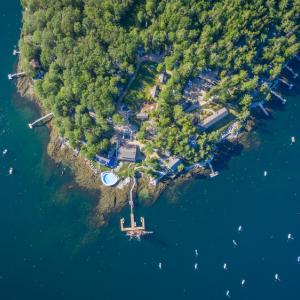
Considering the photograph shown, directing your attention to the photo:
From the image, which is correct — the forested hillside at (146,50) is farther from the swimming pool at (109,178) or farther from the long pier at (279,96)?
the swimming pool at (109,178)

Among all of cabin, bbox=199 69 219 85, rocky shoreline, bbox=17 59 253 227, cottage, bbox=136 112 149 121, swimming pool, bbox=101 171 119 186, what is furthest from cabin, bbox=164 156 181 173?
cabin, bbox=199 69 219 85

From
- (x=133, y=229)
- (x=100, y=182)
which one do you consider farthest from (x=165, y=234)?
(x=100, y=182)

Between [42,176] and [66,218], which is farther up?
[42,176]

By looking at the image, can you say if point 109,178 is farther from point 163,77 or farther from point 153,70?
point 153,70

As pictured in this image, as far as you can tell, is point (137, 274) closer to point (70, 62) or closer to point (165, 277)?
point (165, 277)

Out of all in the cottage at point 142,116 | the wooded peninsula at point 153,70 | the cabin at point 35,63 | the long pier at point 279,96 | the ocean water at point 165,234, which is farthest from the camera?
the long pier at point 279,96

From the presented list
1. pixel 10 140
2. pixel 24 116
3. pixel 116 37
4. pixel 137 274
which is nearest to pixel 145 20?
pixel 116 37

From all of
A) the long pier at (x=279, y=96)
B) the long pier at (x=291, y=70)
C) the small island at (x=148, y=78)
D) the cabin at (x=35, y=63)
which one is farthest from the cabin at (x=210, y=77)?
the cabin at (x=35, y=63)
